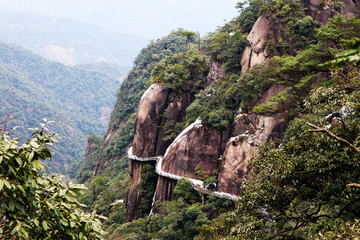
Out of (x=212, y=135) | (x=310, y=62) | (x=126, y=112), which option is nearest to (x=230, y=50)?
(x=212, y=135)

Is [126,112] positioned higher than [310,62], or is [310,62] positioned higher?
[310,62]

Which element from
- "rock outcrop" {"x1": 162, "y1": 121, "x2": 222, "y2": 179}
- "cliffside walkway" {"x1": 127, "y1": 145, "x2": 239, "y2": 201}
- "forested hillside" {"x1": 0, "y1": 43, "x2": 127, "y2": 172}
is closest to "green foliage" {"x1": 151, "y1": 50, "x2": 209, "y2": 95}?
"rock outcrop" {"x1": 162, "y1": 121, "x2": 222, "y2": 179}

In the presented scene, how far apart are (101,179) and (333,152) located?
101 feet

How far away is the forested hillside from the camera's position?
Answer: 7919cm

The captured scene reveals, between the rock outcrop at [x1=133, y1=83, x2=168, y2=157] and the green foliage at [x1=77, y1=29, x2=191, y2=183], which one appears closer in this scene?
the rock outcrop at [x1=133, y1=83, x2=168, y2=157]

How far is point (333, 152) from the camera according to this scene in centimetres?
673

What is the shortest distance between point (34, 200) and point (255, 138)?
15.2 meters

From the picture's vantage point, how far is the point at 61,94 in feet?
384

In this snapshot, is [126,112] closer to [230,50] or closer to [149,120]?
[149,120]

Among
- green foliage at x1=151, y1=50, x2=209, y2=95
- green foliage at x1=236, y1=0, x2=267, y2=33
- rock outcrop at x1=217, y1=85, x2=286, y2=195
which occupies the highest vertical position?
green foliage at x1=236, y1=0, x2=267, y2=33

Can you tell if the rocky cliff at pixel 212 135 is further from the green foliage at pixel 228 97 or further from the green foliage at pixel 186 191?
the green foliage at pixel 186 191

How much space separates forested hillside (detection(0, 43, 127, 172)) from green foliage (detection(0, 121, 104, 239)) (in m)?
72.9

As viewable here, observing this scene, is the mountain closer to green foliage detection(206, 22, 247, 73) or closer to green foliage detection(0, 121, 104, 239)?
green foliage detection(206, 22, 247, 73)

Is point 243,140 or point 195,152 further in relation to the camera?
A: point 195,152
